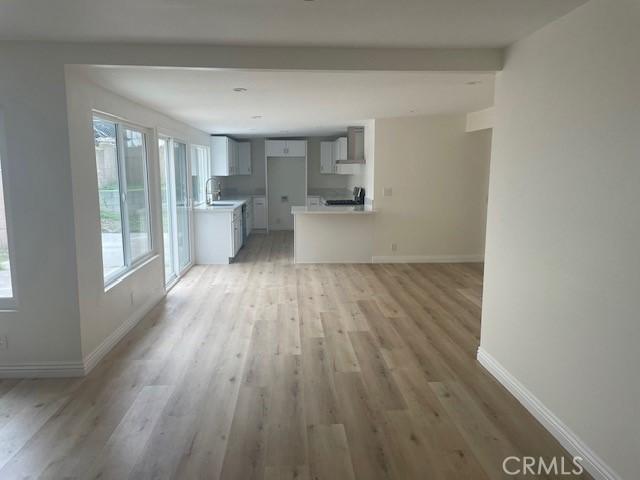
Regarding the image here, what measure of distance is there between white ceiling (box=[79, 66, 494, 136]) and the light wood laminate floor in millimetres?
2193

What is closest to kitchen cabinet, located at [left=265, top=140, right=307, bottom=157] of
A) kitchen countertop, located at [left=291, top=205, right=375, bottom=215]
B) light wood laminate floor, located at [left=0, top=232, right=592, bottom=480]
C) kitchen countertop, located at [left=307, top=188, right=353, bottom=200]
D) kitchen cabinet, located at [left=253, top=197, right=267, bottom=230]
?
kitchen countertop, located at [left=307, top=188, right=353, bottom=200]

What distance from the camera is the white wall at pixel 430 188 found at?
6.88m

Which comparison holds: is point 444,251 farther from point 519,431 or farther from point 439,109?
point 519,431

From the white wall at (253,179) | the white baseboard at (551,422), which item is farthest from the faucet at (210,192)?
the white baseboard at (551,422)

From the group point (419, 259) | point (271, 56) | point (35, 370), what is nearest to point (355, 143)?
point (419, 259)

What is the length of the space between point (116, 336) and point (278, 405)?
1813mm

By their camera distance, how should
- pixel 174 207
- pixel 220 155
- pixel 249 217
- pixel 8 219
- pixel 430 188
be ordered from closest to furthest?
pixel 8 219
pixel 174 207
pixel 430 188
pixel 220 155
pixel 249 217

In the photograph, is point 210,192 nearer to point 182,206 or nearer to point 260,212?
point 260,212

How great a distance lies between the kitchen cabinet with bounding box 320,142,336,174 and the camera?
10.2 metres

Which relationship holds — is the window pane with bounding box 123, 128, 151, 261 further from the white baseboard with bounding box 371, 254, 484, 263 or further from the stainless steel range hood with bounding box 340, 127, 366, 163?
the stainless steel range hood with bounding box 340, 127, 366, 163

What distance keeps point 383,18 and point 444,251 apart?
528cm

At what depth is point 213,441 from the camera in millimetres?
2500

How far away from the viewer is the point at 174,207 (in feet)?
20.2

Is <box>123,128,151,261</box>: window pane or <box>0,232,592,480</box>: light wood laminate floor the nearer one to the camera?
<box>0,232,592,480</box>: light wood laminate floor
